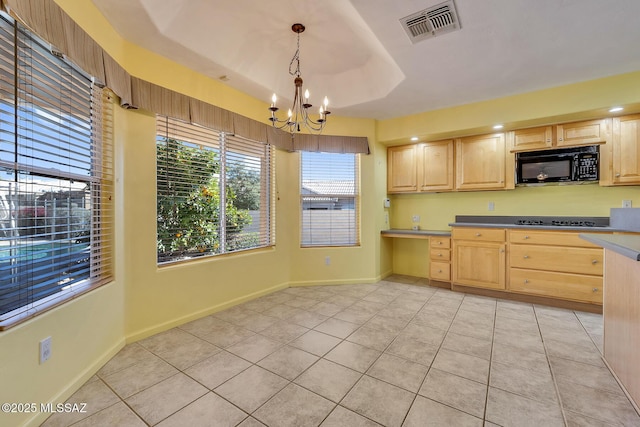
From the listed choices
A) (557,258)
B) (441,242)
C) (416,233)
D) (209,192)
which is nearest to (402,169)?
(416,233)

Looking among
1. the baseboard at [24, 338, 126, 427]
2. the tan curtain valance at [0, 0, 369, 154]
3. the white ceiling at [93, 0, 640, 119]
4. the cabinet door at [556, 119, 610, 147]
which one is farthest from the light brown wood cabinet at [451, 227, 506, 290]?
the baseboard at [24, 338, 126, 427]

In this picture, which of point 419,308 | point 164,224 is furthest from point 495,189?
point 164,224

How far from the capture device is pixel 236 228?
321 centimetres

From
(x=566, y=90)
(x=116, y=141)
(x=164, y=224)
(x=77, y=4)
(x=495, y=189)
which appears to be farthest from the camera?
(x=495, y=189)

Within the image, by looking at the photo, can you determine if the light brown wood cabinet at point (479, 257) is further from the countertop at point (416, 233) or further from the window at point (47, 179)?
the window at point (47, 179)

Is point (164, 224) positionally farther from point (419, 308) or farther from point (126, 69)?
point (419, 308)

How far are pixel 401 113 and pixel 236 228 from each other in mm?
2792

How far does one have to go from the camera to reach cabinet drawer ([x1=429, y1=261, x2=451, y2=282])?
3.84m

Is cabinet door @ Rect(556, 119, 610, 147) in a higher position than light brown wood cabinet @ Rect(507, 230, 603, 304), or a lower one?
higher

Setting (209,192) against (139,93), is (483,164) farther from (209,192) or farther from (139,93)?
(139,93)

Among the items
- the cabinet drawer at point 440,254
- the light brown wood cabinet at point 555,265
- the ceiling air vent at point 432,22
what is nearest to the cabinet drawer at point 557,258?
the light brown wood cabinet at point 555,265

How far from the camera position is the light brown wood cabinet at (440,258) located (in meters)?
3.85

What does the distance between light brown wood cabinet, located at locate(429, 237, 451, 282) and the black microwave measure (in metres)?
1.23

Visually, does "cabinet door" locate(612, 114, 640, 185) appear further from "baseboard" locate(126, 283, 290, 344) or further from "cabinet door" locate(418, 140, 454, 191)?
"baseboard" locate(126, 283, 290, 344)
